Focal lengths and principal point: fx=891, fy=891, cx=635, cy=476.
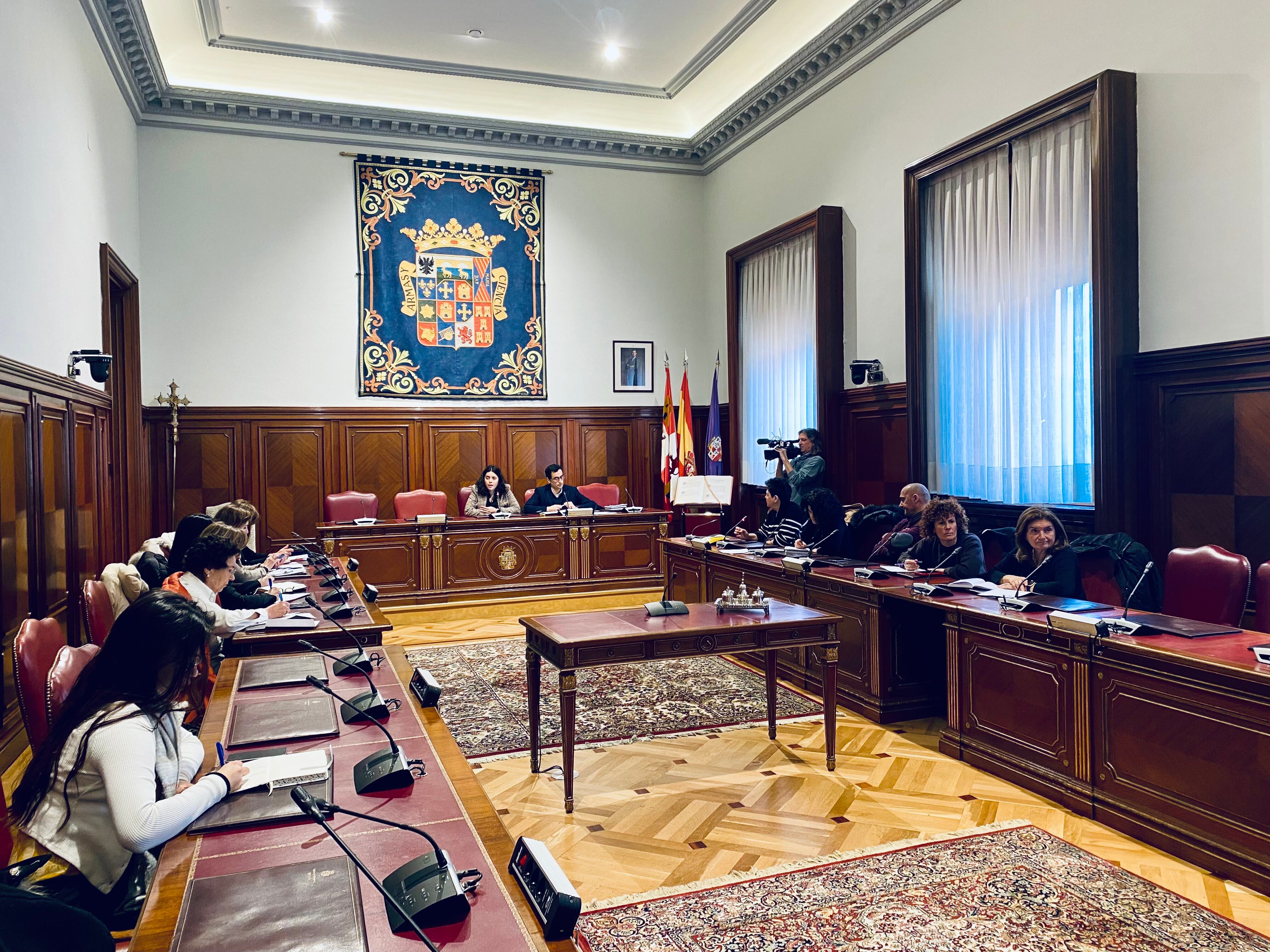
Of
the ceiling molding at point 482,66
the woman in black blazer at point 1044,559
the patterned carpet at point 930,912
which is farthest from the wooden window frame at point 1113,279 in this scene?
the ceiling molding at point 482,66

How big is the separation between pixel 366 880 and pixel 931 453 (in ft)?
20.0

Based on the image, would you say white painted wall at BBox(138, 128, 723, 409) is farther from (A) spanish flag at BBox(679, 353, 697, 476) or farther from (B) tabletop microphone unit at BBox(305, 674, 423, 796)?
(B) tabletop microphone unit at BBox(305, 674, 423, 796)

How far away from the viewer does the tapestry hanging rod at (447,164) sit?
9.72 meters

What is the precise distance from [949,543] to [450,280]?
6763 millimetres

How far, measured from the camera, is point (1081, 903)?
295 centimetres

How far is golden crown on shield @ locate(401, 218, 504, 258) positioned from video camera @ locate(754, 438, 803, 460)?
408 cm

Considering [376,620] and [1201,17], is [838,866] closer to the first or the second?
[376,620]

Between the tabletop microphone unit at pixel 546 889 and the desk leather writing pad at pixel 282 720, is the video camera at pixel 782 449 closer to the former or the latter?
the desk leather writing pad at pixel 282 720

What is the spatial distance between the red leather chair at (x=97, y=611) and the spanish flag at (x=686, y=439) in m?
6.87

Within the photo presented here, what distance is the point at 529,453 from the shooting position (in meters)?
10.4

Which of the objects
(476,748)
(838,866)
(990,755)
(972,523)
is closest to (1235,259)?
(972,523)

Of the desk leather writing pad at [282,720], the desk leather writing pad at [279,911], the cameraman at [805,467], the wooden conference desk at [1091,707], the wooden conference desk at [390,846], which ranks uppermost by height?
the cameraman at [805,467]

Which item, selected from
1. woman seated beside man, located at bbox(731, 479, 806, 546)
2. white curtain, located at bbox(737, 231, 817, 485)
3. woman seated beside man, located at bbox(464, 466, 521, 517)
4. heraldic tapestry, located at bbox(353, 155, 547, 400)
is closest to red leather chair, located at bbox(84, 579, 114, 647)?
woman seated beside man, located at bbox(731, 479, 806, 546)

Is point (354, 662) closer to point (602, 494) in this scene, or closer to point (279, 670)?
point (279, 670)
